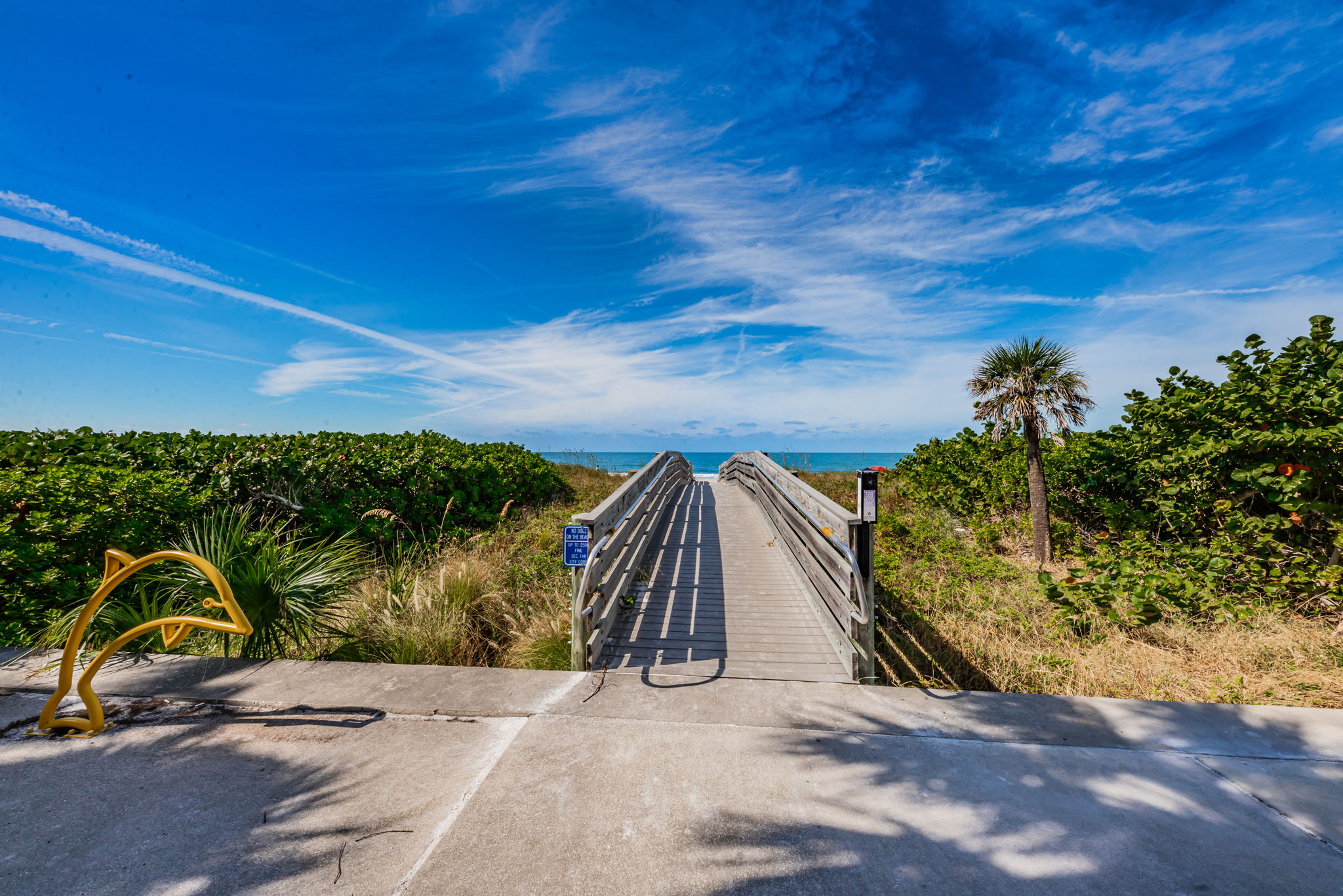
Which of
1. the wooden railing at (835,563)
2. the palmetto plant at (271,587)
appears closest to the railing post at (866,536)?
the wooden railing at (835,563)

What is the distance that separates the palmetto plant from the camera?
486cm

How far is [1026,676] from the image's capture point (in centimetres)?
555

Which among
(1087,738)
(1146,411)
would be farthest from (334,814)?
(1146,411)

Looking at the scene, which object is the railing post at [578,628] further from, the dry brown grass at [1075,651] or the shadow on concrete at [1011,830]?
the dry brown grass at [1075,651]

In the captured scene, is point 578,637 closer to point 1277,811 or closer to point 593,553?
point 593,553

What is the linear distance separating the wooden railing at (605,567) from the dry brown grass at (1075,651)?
330 centimetres

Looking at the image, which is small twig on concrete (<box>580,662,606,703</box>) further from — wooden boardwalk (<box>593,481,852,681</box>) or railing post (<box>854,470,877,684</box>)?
railing post (<box>854,470,877,684</box>)

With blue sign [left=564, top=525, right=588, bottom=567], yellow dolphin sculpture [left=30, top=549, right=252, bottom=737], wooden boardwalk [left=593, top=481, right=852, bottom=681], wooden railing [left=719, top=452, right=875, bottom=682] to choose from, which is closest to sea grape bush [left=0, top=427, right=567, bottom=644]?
yellow dolphin sculpture [left=30, top=549, right=252, bottom=737]

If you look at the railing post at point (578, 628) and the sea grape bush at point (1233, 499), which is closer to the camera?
the railing post at point (578, 628)

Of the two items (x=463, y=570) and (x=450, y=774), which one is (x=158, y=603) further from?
(x=450, y=774)

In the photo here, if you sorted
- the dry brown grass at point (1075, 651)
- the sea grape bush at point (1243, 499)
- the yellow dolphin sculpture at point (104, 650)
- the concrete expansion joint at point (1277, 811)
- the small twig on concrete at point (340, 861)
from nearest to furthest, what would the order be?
the small twig on concrete at point (340, 861)
the concrete expansion joint at point (1277, 811)
the yellow dolphin sculpture at point (104, 650)
the dry brown grass at point (1075, 651)
the sea grape bush at point (1243, 499)

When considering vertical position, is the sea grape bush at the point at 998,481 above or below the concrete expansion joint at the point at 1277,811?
above

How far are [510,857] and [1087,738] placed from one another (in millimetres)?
3651

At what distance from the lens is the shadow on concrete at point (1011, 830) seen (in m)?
2.33
